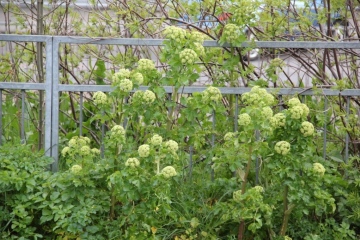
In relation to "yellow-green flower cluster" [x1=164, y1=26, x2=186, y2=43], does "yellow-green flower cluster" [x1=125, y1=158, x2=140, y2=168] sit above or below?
below

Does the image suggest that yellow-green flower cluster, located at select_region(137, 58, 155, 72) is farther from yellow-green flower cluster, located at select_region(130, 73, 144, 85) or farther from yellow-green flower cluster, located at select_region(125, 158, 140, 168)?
yellow-green flower cluster, located at select_region(125, 158, 140, 168)

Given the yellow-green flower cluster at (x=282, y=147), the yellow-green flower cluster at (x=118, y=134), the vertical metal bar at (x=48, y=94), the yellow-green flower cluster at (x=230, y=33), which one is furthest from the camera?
the vertical metal bar at (x=48, y=94)

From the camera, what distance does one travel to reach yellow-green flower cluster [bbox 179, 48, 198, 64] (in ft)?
15.4

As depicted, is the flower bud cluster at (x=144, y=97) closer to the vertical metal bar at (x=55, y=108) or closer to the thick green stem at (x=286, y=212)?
the vertical metal bar at (x=55, y=108)

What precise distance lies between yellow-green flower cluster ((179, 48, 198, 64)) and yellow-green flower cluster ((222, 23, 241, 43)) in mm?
520

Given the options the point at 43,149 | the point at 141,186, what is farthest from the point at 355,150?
the point at 43,149

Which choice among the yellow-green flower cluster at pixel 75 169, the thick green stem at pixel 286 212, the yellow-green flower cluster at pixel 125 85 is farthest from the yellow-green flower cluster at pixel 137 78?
the thick green stem at pixel 286 212

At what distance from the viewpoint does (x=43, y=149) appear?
5.53 m

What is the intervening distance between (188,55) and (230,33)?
578 millimetres

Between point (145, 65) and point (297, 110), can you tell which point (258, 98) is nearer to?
point (297, 110)

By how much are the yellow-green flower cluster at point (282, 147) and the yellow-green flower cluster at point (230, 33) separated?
1.00 meters

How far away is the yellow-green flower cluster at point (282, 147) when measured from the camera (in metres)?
4.54

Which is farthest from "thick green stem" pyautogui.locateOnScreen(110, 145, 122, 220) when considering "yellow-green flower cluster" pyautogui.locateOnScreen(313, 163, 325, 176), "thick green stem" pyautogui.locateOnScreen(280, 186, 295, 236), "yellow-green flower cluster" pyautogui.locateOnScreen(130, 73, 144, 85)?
"yellow-green flower cluster" pyautogui.locateOnScreen(313, 163, 325, 176)

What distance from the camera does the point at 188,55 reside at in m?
4.71
